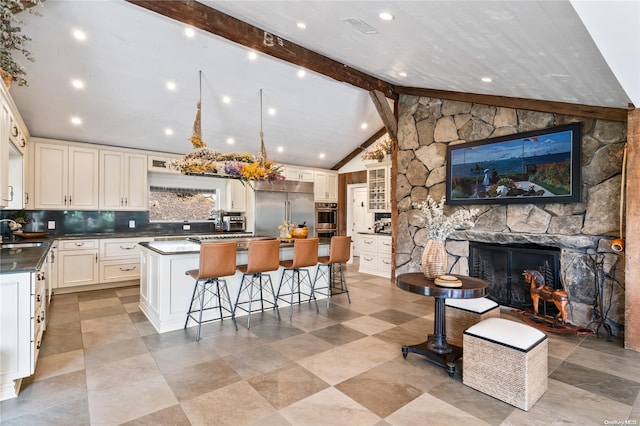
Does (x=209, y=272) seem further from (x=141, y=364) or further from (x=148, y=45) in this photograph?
(x=148, y=45)

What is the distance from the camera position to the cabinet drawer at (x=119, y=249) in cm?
543

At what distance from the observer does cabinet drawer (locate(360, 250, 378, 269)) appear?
6.76 meters

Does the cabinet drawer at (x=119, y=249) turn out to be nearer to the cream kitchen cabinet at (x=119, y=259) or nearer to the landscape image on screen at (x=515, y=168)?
the cream kitchen cabinet at (x=119, y=259)

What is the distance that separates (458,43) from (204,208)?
5.76 meters

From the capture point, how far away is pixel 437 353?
2.91m

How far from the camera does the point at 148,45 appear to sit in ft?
13.0

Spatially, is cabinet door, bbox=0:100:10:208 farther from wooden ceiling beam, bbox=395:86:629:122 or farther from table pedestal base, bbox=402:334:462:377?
wooden ceiling beam, bbox=395:86:629:122

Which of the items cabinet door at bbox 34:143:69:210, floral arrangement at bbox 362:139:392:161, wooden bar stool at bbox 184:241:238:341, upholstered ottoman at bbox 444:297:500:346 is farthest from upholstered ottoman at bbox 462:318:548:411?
cabinet door at bbox 34:143:69:210

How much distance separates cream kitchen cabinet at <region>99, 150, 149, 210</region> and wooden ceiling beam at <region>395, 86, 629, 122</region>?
201 inches

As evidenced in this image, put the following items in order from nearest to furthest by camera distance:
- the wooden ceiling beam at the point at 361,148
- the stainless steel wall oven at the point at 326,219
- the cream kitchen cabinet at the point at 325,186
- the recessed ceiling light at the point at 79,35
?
the recessed ceiling light at the point at 79,35
the wooden ceiling beam at the point at 361,148
the stainless steel wall oven at the point at 326,219
the cream kitchen cabinet at the point at 325,186

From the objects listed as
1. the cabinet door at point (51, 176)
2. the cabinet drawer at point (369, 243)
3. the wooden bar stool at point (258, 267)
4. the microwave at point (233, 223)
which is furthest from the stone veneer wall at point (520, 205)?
the cabinet door at point (51, 176)

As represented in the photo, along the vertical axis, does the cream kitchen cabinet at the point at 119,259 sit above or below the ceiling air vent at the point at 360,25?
below

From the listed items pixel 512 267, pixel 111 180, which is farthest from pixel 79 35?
pixel 512 267

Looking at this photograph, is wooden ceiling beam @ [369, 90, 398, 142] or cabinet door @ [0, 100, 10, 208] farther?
wooden ceiling beam @ [369, 90, 398, 142]
